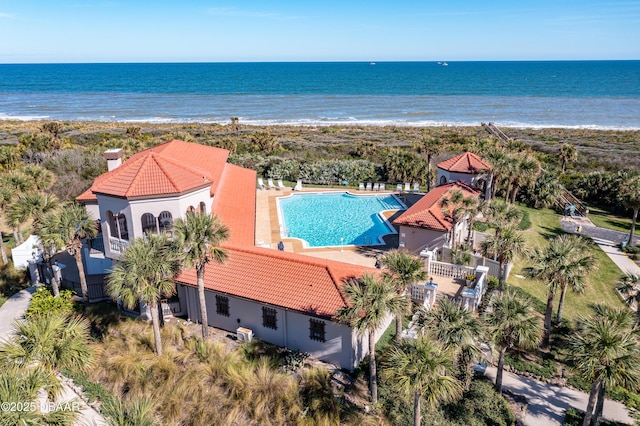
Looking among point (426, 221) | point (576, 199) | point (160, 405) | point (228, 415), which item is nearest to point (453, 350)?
point (228, 415)

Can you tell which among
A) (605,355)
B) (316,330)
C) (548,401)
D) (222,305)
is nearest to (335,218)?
(222,305)

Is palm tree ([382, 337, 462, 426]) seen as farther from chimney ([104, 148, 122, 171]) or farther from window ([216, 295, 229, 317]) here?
chimney ([104, 148, 122, 171])

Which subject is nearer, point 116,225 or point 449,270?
point 116,225

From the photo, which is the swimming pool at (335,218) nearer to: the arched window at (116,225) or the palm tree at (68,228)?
the arched window at (116,225)

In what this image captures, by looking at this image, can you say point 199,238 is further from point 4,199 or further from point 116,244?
point 4,199

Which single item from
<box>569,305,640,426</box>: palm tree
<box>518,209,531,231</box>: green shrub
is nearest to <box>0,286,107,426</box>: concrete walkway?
<box>569,305,640,426</box>: palm tree

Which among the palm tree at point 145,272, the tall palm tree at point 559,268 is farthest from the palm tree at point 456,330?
the palm tree at point 145,272
